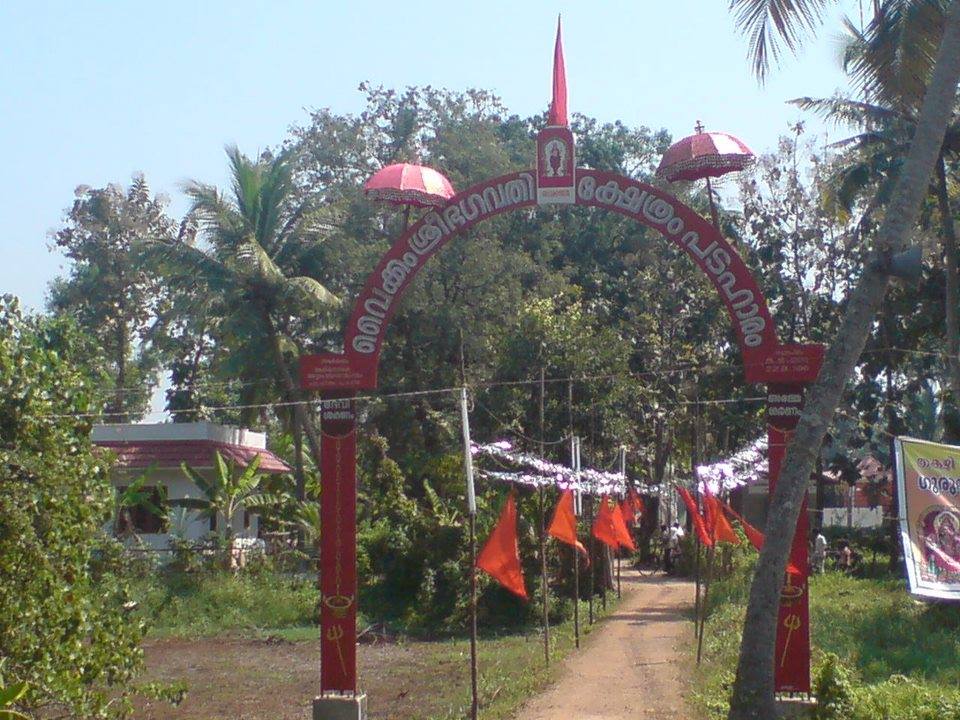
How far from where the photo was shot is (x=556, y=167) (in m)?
12.3

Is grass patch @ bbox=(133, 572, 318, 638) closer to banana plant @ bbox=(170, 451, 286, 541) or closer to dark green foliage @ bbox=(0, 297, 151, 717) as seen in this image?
banana plant @ bbox=(170, 451, 286, 541)

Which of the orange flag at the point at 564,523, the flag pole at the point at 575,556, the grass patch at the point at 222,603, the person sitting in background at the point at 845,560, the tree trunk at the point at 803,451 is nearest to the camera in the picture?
the tree trunk at the point at 803,451

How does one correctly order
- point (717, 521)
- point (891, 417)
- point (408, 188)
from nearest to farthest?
point (408, 188), point (717, 521), point (891, 417)

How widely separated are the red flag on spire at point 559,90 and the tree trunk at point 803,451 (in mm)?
3420

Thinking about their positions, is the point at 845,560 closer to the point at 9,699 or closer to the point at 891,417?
the point at 891,417

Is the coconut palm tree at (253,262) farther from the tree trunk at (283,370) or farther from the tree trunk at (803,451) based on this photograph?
the tree trunk at (803,451)

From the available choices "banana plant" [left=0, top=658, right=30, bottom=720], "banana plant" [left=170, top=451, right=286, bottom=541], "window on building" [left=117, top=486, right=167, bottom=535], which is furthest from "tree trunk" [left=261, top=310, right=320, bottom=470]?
"banana plant" [left=0, top=658, right=30, bottom=720]

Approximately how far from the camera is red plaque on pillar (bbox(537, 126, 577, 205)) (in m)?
12.2

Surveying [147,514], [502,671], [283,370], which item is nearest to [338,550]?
[502,671]

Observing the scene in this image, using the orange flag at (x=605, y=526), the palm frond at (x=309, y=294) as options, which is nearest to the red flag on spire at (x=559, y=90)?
the orange flag at (x=605, y=526)

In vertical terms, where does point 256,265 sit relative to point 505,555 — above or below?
above

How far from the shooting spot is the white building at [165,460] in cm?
2823

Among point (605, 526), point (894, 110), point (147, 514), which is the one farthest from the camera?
point (147, 514)

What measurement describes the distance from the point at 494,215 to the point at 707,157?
2.21 meters
